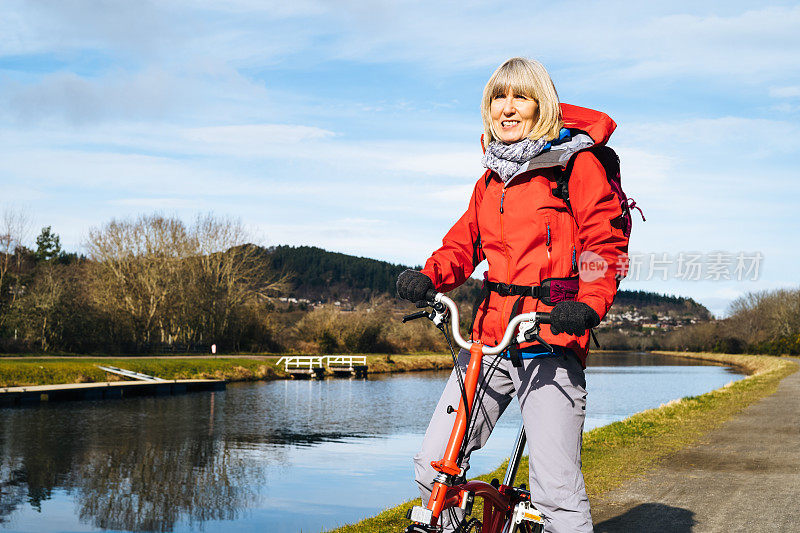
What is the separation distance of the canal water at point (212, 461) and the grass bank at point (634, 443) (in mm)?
2279

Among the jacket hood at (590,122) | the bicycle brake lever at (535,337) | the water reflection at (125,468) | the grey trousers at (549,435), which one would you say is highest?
the jacket hood at (590,122)

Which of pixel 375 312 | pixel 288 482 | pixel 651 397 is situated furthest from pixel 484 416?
pixel 375 312

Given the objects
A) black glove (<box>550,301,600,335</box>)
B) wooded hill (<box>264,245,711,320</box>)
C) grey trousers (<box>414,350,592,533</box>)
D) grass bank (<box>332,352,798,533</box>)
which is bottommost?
grass bank (<box>332,352,798,533</box>)

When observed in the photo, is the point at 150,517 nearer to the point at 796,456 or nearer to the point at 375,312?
the point at 796,456

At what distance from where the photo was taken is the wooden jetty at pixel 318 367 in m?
37.9

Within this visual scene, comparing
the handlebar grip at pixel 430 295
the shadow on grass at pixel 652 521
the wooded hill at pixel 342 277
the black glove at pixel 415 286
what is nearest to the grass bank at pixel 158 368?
the shadow on grass at pixel 652 521

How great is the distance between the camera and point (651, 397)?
27547 mm

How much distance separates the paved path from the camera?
5289 mm

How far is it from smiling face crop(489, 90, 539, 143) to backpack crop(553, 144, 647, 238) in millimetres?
264

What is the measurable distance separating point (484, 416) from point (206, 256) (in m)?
46.6

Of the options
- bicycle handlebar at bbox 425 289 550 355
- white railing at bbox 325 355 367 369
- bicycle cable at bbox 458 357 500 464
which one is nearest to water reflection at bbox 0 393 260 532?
bicycle cable at bbox 458 357 500 464

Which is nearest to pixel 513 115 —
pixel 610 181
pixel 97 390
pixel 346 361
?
pixel 610 181

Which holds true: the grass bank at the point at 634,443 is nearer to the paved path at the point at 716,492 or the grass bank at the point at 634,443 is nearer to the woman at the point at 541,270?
the paved path at the point at 716,492

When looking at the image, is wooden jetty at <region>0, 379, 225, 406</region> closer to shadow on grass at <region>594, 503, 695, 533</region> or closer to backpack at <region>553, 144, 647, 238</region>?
shadow on grass at <region>594, 503, 695, 533</region>
